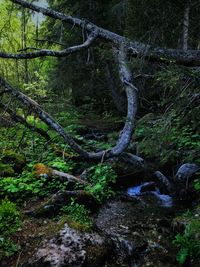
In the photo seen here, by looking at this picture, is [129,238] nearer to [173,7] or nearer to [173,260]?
[173,260]

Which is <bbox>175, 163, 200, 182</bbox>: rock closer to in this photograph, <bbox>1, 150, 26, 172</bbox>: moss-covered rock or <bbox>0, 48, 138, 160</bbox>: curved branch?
<bbox>0, 48, 138, 160</bbox>: curved branch

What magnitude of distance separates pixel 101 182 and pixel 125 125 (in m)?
3.15

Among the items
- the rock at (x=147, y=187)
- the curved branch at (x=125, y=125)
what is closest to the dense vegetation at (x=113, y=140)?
the curved branch at (x=125, y=125)

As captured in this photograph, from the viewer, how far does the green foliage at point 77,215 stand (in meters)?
5.17

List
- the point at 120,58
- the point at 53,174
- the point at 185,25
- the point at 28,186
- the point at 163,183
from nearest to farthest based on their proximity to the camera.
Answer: the point at 185,25 < the point at 120,58 < the point at 28,186 < the point at 53,174 < the point at 163,183

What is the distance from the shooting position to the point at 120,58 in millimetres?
5672

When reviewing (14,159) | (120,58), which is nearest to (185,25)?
(120,58)

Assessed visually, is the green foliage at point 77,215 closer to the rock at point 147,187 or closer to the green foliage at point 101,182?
the green foliage at point 101,182

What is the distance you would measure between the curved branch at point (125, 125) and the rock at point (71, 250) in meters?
1.39

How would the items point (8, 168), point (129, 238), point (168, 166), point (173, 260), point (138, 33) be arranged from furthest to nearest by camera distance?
point (168, 166)
point (8, 168)
point (138, 33)
point (129, 238)
point (173, 260)

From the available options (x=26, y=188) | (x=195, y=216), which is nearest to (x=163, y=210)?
(x=195, y=216)

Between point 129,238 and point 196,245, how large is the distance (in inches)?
56.3

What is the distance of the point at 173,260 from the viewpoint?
16.0ft

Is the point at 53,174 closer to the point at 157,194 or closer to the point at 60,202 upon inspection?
the point at 60,202
